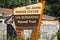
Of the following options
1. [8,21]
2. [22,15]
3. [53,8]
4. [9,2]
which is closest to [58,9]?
[53,8]

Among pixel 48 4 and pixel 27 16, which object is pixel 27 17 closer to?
pixel 27 16

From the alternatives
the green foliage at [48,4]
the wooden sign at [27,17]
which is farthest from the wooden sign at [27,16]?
the green foliage at [48,4]

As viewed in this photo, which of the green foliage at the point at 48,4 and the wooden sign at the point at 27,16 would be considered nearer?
the wooden sign at the point at 27,16

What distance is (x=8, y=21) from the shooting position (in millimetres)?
18141

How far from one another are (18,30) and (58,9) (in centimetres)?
2863

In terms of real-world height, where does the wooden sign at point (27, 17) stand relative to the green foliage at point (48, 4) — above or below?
above

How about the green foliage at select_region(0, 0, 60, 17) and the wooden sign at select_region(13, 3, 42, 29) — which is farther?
the green foliage at select_region(0, 0, 60, 17)

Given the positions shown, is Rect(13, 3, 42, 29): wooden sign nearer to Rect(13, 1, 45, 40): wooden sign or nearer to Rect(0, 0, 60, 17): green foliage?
Rect(13, 1, 45, 40): wooden sign

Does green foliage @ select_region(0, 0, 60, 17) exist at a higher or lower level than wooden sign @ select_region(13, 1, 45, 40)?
lower

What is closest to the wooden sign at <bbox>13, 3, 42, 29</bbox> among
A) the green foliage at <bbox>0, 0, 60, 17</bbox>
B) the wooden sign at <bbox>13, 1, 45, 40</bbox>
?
the wooden sign at <bbox>13, 1, 45, 40</bbox>

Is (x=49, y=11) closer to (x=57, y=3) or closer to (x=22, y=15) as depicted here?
(x=57, y=3)

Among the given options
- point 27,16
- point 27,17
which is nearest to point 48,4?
point 27,17

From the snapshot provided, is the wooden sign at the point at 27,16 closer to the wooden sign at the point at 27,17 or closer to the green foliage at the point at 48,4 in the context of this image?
the wooden sign at the point at 27,17

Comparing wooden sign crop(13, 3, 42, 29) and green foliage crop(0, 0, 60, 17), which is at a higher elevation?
wooden sign crop(13, 3, 42, 29)
